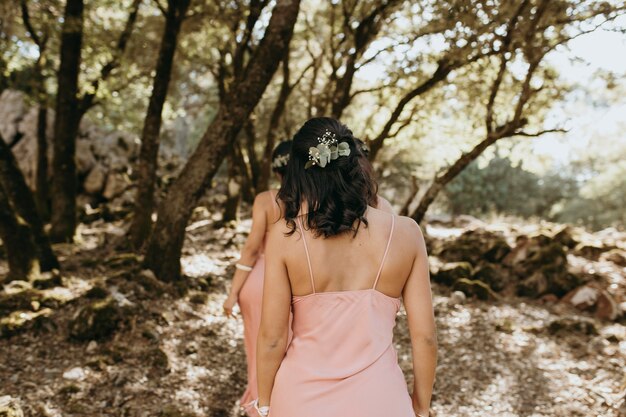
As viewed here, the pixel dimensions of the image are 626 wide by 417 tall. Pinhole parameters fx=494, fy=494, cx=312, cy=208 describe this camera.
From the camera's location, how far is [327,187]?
210 cm

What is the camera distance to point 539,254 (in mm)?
10805

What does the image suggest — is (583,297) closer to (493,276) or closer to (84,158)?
(493,276)

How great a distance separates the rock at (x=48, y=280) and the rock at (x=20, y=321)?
878 mm

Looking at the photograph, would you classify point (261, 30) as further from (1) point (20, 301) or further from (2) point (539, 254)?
(1) point (20, 301)

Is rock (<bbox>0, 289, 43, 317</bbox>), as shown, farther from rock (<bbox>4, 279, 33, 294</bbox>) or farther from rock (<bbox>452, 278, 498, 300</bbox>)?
rock (<bbox>452, 278, 498, 300</bbox>)

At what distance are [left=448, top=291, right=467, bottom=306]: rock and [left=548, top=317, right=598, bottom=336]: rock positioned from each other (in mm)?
1768

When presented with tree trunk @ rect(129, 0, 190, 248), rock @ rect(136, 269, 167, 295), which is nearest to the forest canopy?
tree trunk @ rect(129, 0, 190, 248)

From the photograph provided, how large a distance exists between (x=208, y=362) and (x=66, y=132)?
643cm

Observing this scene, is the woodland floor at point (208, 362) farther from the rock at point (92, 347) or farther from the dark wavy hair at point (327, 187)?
the dark wavy hair at point (327, 187)

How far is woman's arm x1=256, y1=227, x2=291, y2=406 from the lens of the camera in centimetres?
210

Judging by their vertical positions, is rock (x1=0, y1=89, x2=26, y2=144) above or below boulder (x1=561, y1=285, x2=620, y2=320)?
above

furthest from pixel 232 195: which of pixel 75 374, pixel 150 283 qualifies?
pixel 75 374

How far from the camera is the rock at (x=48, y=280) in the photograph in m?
6.91

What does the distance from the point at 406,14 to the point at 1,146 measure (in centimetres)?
877
